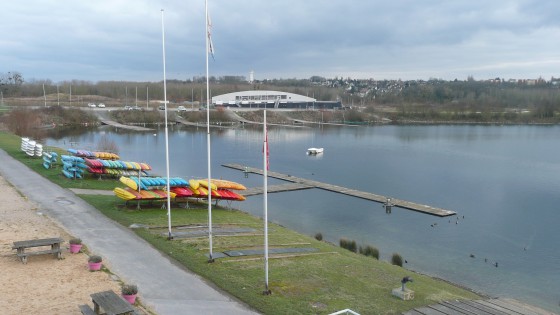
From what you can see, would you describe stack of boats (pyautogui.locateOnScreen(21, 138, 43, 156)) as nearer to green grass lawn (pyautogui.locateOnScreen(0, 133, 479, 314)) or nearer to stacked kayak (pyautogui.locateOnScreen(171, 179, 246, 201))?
green grass lawn (pyautogui.locateOnScreen(0, 133, 479, 314))

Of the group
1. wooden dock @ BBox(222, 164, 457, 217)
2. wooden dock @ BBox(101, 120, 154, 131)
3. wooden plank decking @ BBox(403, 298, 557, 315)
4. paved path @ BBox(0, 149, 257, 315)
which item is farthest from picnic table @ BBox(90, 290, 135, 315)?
wooden dock @ BBox(101, 120, 154, 131)

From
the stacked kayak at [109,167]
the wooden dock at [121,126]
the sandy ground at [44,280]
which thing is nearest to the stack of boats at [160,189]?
the sandy ground at [44,280]

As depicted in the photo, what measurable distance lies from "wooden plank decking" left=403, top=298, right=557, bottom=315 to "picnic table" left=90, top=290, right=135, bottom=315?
785cm

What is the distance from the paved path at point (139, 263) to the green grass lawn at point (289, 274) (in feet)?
1.68

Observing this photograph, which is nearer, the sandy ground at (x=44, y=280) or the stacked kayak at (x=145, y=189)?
the sandy ground at (x=44, y=280)

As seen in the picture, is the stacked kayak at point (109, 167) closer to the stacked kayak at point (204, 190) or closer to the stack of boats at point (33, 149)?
the stacked kayak at point (204, 190)

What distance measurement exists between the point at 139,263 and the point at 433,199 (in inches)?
1271

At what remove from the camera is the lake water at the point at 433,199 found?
25922 millimetres

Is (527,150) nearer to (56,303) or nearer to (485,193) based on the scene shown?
(485,193)

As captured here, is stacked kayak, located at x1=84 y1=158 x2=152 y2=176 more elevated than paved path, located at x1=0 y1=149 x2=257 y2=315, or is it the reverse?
stacked kayak, located at x1=84 y1=158 x2=152 y2=176

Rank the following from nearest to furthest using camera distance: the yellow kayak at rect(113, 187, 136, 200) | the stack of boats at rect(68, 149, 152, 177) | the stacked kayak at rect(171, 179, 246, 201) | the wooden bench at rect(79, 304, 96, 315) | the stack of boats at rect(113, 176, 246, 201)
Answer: the wooden bench at rect(79, 304, 96, 315), the yellow kayak at rect(113, 187, 136, 200), the stack of boats at rect(113, 176, 246, 201), the stacked kayak at rect(171, 179, 246, 201), the stack of boats at rect(68, 149, 152, 177)

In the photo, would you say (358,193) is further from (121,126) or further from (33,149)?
(121,126)

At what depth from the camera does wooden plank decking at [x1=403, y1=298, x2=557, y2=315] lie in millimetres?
13841

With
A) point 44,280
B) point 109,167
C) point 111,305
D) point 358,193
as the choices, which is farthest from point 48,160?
point 111,305
